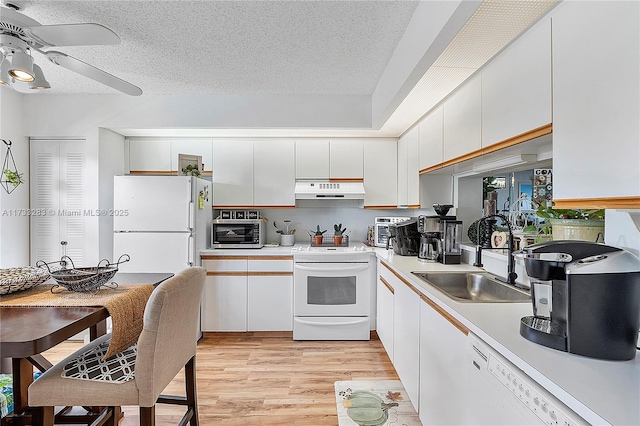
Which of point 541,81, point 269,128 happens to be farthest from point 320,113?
point 541,81

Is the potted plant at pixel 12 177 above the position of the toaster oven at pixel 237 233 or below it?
above

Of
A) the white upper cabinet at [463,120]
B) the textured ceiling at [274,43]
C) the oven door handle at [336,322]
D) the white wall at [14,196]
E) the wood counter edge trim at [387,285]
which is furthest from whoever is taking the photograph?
the oven door handle at [336,322]

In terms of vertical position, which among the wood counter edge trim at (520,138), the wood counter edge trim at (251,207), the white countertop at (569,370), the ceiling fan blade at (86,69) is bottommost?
the white countertop at (569,370)

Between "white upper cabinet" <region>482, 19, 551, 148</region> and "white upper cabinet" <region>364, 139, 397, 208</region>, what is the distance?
189cm

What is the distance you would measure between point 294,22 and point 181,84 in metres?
1.54

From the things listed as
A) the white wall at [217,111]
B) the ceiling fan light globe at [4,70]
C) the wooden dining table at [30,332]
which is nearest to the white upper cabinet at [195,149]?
the white wall at [217,111]

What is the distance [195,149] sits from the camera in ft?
12.1

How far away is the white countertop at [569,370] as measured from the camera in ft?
2.44

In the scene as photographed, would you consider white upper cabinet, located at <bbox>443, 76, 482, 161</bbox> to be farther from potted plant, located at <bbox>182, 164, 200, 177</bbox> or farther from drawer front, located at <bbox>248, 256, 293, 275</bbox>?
potted plant, located at <bbox>182, 164, 200, 177</bbox>

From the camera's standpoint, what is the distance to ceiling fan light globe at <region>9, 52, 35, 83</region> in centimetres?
163

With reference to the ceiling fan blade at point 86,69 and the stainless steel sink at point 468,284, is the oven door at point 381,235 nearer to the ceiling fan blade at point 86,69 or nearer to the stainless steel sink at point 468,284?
the stainless steel sink at point 468,284

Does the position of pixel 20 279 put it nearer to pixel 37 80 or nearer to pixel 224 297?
Answer: pixel 37 80

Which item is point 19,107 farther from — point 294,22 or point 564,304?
point 564,304

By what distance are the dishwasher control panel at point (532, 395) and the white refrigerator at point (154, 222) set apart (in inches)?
110
